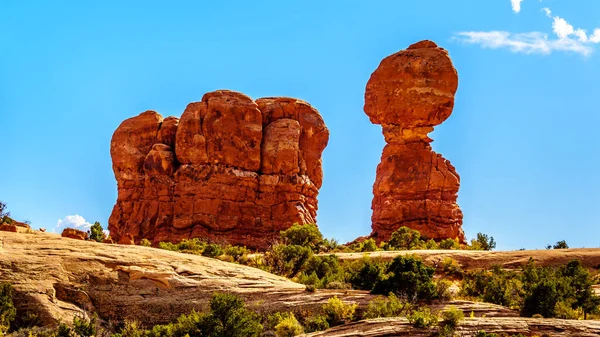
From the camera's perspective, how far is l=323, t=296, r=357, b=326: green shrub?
30.1 meters

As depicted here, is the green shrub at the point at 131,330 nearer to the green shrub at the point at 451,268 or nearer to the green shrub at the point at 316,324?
the green shrub at the point at 316,324

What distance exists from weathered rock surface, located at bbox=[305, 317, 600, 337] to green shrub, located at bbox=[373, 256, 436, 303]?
13.9 feet

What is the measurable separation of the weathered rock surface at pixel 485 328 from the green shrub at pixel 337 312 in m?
1.98

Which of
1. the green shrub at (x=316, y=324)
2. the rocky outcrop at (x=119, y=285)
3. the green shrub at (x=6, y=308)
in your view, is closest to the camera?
the green shrub at (x=6, y=308)

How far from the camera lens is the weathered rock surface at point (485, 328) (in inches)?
1059

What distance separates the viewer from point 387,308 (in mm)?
30000

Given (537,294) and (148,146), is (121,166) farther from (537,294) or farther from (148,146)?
(537,294)

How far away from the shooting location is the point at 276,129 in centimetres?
6406

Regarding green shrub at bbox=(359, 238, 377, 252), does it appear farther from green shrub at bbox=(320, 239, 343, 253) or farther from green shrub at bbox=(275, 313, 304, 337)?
green shrub at bbox=(275, 313, 304, 337)

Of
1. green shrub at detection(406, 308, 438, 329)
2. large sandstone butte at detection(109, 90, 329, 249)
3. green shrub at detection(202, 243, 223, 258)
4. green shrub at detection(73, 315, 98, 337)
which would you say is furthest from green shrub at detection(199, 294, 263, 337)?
large sandstone butte at detection(109, 90, 329, 249)

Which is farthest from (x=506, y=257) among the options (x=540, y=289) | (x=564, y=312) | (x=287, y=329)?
(x=287, y=329)

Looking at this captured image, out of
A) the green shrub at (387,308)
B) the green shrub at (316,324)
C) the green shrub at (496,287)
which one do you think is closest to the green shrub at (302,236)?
the green shrub at (496,287)

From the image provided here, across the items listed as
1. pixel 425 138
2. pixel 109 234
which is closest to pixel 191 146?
pixel 109 234

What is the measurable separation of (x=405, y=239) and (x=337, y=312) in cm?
2535
